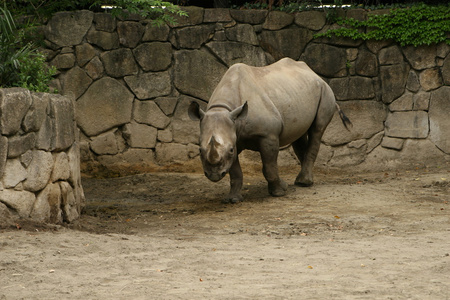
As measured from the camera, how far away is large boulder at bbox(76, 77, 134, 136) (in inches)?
410

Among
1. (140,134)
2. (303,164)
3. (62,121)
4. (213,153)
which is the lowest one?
(140,134)

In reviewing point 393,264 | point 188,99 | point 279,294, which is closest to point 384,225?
point 393,264

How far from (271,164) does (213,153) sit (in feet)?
3.60

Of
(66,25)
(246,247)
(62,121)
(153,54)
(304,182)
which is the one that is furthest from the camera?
(153,54)

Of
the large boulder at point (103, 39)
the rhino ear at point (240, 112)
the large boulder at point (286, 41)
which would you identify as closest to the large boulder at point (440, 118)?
the large boulder at point (286, 41)

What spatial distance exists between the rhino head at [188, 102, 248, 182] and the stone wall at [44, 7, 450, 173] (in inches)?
122

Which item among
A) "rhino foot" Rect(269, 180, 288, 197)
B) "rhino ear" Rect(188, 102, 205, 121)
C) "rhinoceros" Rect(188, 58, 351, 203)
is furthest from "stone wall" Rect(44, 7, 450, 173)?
"rhino ear" Rect(188, 102, 205, 121)

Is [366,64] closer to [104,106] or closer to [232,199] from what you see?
[232,199]

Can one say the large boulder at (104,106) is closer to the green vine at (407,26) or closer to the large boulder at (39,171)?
the green vine at (407,26)

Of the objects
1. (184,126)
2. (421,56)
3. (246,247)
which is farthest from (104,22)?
(246,247)

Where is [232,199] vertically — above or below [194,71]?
below

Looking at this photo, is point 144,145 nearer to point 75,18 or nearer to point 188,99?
point 188,99

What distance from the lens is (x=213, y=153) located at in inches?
276

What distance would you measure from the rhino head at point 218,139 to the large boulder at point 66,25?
366 cm
